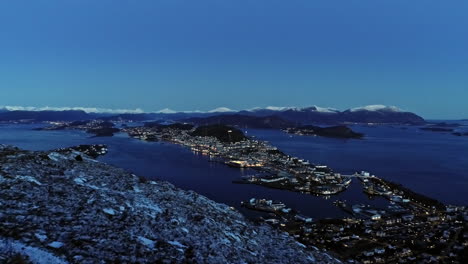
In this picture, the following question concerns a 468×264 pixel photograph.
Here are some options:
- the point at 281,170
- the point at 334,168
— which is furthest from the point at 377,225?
the point at 334,168

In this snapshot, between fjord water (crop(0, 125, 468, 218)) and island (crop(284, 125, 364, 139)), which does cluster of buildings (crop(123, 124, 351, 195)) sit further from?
island (crop(284, 125, 364, 139))

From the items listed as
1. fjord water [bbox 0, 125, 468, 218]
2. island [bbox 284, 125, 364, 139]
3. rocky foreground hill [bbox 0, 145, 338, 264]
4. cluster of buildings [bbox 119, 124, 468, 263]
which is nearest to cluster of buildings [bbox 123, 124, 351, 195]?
cluster of buildings [bbox 119, 124, 468, 263]

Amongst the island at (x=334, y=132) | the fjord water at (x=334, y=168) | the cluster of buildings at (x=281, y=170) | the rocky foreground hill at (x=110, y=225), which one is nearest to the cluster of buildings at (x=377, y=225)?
the cluster of buildings at (x=281, y=170)

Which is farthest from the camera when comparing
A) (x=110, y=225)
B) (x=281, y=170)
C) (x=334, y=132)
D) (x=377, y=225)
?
(x=334, y=132)

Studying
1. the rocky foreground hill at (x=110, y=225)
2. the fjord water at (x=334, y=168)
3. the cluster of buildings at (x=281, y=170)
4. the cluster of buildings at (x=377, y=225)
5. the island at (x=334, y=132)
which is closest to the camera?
the rocky foreground hill at (x=110, y=225)

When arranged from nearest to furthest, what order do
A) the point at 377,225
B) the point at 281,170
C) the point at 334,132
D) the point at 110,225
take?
the point at 110,225 → the point at 377,225 → the point at 281,170 → the point at 334,132

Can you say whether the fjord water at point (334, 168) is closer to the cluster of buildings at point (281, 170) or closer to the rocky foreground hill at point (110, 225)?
the cluster of buildings at point (281, 170)

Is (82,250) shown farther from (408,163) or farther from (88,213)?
(408,163)

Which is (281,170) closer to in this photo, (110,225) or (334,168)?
(334,168)

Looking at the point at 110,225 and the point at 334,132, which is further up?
the point at 110,225
